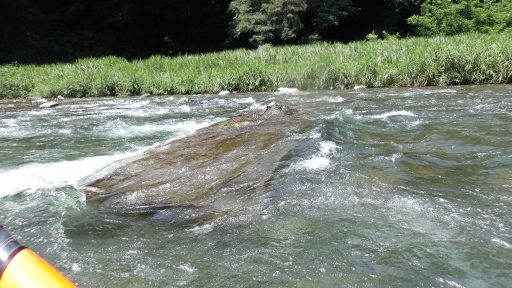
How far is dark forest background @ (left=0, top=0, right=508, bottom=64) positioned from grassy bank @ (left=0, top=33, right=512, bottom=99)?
28.1 feet

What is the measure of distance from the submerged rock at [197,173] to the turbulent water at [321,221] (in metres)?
0.18

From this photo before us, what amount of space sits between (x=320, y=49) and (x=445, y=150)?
1163cm

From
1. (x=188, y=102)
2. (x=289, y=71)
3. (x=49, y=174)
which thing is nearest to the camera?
(x=49, y=174)

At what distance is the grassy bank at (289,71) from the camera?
11.8 m

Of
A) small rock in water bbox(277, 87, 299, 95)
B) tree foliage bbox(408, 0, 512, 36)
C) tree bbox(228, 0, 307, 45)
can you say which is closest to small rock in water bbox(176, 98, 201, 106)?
small rock in water bbox(277, 87, 299, 95)

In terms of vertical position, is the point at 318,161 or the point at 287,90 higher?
the point at 318,161

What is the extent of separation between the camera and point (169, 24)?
28.4 metres

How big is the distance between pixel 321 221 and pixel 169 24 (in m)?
27.8

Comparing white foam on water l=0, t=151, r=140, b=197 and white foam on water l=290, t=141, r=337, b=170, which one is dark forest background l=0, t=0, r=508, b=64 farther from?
white foam on water l=290, t=141, r=337, b=170

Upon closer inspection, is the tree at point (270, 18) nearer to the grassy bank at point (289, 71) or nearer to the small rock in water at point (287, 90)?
the grassy bank at point (289, 71)

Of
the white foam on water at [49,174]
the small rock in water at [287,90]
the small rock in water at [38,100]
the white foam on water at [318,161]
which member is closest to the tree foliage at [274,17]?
the small rock in water at [287,90]

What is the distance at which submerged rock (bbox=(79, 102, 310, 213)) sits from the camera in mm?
3879

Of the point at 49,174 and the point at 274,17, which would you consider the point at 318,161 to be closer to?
the point at 49,174

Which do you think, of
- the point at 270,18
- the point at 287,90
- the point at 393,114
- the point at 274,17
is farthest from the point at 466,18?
the point at 393,114
